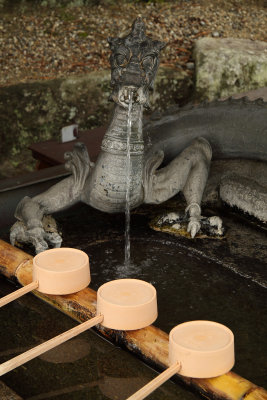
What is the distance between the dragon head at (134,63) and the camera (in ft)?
8.55

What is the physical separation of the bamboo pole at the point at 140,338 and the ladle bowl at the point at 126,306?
58mm

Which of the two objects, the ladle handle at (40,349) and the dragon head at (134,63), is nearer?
the ladle handle at (40,349)

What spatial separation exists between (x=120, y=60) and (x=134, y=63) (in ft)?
0.20

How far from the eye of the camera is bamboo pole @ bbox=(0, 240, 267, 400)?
5.45ft

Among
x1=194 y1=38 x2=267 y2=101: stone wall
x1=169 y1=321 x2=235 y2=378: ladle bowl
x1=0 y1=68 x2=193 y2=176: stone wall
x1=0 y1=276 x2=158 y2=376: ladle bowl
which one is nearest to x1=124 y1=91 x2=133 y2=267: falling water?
x1=0 y1=276 x2=158 y2=376: ladle bowl

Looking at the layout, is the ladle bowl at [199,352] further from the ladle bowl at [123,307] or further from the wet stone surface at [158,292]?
the wet stone surface at [158,292]

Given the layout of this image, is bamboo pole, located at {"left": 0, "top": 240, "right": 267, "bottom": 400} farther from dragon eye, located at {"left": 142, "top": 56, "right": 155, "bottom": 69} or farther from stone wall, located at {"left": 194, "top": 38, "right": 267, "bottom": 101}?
stone wall, located at {"left": 194, "top": 38, "right": 267, "bottom": 101}

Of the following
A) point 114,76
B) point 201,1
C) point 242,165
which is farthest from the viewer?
point 201,1

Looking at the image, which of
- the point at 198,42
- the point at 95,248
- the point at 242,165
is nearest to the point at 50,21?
the point at 198,42

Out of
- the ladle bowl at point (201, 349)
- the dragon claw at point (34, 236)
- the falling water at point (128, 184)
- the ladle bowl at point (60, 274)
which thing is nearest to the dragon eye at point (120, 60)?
the falling water at point (128, 184)

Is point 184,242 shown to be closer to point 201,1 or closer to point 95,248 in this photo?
point 95,248

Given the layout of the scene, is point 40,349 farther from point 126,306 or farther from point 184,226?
point 184,226

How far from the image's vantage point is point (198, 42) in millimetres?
5570

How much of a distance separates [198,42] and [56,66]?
1271 mm
